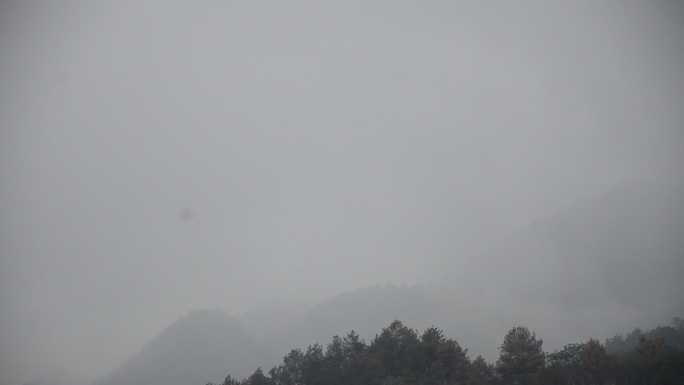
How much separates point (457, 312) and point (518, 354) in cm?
12795

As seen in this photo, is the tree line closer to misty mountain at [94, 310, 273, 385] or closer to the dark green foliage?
the dark green foliage

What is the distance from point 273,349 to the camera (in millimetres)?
146125

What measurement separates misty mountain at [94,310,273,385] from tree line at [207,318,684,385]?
99725mm

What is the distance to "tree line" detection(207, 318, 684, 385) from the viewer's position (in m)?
32.3

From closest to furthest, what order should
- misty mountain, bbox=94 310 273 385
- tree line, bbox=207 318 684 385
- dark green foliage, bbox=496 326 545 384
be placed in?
tree line, bbox=207 318 684 385, dark green foliage, bbox=496 326 545 384, misty mountain, bbox=94 310 273 385

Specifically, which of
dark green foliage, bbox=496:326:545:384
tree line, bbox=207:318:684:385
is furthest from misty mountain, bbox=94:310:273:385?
dark green foliage, bbox=496:326:545:384

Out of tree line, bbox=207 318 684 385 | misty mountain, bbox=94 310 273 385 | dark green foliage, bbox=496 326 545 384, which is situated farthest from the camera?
misty mountain, bbox=94 310 273 385

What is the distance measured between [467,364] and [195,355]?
131m

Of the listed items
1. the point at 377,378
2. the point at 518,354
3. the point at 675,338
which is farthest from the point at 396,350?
the point at 675,338

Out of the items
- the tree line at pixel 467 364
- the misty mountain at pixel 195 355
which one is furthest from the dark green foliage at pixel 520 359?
the misty mountain at pixel 195 355

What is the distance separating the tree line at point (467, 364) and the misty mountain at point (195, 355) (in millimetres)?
99725

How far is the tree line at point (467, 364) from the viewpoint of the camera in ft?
106

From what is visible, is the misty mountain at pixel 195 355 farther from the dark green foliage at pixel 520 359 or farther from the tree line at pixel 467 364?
the dark green foliage at pixel 520 359

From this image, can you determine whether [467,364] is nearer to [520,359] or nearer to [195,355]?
[520,359]
